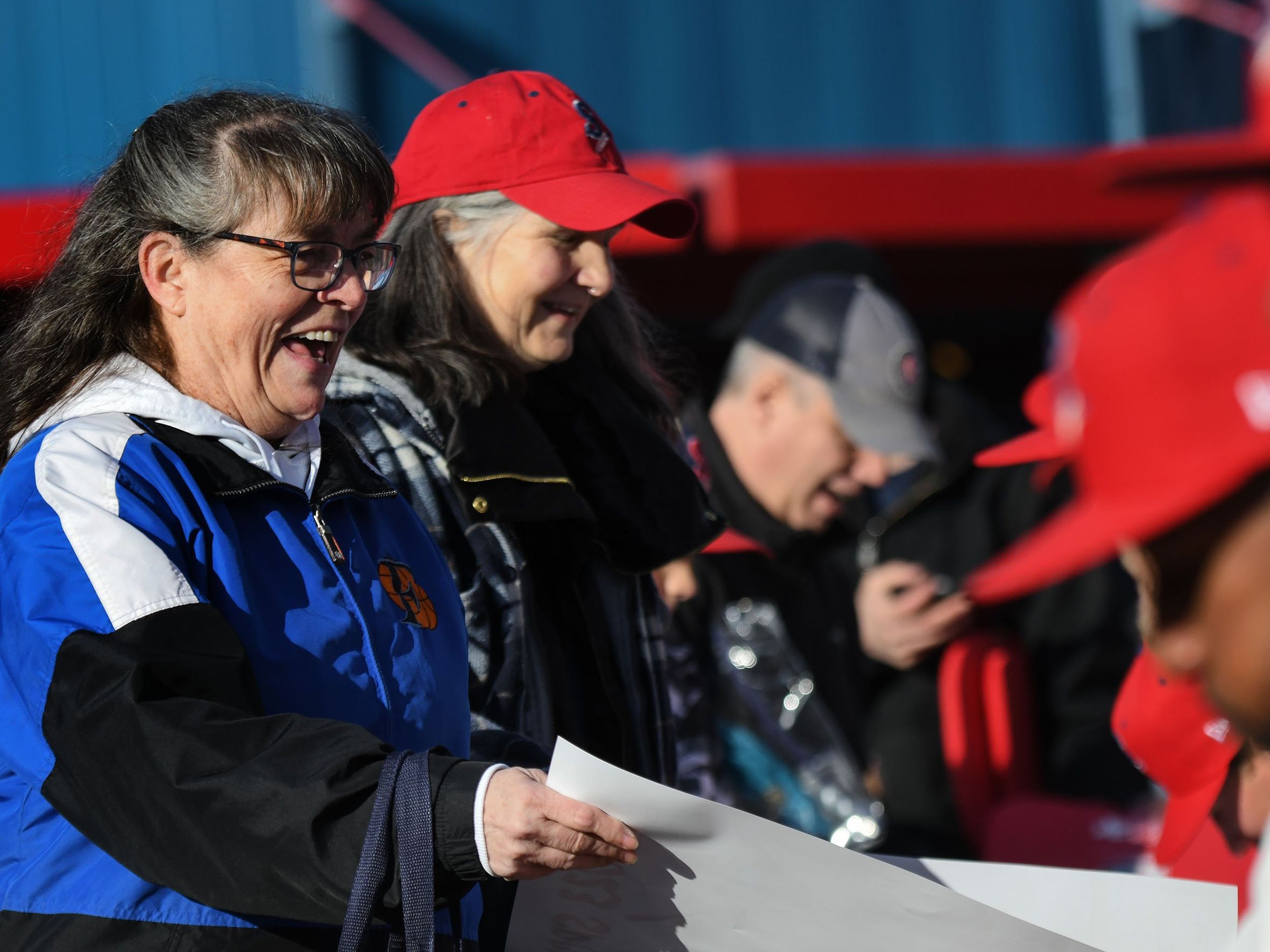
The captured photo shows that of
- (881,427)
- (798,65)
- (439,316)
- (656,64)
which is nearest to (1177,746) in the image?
(439,316)

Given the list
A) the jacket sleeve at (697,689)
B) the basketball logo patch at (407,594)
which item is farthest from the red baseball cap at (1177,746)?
the basketball logo patch at (407,594)

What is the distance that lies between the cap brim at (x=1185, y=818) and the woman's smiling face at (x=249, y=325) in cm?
123

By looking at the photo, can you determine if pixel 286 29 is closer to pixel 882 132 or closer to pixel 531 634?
pixel 882 132

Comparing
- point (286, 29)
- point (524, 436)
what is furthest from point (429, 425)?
point (286, 29)

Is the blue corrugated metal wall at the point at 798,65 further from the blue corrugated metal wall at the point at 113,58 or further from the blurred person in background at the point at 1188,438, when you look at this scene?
the blurred person in background at the point at 1188,438

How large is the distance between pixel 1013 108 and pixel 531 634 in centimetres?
619

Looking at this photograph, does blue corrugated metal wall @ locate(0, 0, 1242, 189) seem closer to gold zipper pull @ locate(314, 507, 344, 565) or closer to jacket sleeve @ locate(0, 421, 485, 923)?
gold zipper pull @ locate(314, 507, 344, 565)

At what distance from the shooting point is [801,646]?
358cm

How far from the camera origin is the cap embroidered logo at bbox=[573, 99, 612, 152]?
2.40 metres

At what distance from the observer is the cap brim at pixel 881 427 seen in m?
3.55

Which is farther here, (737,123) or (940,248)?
(737,123)

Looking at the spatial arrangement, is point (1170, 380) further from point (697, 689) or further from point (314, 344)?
point (697, 689)

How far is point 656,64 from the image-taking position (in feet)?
23.8

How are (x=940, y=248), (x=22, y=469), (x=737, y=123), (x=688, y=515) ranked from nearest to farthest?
(x=22, y=469)
(x=688, y=515)
(x=940, y=248)
(x=737, y=123)
